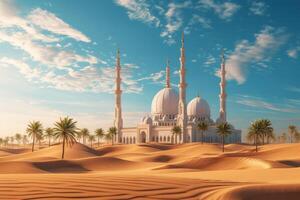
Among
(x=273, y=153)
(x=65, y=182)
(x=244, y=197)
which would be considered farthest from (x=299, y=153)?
(x=65, y=182)

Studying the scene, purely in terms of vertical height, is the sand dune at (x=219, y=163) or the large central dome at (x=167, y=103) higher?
the large central dome at (x=167, y=103)

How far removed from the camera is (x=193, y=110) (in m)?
134

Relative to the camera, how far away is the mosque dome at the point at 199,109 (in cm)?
13338

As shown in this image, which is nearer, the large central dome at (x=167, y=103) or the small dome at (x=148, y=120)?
the small dome at (x=148, y=120)

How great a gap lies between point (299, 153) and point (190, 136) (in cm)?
5310

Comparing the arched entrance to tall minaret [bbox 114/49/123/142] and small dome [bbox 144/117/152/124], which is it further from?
tall minaret [bbox 114/49/123/142]

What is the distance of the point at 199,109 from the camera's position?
13362 cm

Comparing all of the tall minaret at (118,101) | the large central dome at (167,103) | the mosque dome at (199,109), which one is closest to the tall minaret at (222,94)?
the mosque dome at (199,109)

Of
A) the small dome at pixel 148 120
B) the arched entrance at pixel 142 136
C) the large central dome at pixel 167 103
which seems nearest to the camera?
the arched entrance at pixel 142 136

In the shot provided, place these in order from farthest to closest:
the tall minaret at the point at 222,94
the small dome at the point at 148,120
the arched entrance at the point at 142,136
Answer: the small dome at the point at 148,120, the arched entrance at the point at 142,136, the tall minaret at the point at 222,94

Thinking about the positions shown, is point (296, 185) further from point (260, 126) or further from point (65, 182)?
point (260, 126)

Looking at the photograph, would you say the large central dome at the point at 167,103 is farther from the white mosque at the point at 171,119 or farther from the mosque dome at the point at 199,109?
the mosque dome at the point at 199,109

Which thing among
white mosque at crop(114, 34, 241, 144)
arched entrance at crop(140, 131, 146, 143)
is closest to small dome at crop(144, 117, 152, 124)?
white mosque at crop(114, 34, 241, 144)

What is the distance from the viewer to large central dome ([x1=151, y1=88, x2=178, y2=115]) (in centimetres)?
13100
